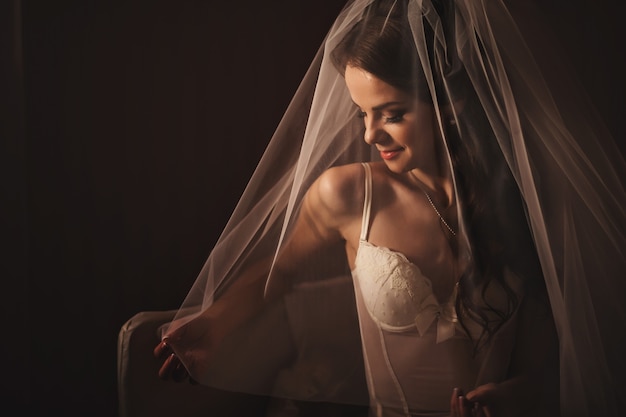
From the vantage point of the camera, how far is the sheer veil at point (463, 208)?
0.89 meters

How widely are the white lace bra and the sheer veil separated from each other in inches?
3.2

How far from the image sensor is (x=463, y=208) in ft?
3.04

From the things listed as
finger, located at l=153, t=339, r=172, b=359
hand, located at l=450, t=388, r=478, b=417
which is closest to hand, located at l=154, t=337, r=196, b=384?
finger, located at l=153, t=339, r=172, b=359

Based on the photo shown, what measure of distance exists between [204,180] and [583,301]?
0.92m

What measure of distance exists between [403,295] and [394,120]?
277mm

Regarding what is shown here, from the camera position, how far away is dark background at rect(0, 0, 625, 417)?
1.29 meters

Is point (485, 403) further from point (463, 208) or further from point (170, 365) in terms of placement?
point (170, 365)

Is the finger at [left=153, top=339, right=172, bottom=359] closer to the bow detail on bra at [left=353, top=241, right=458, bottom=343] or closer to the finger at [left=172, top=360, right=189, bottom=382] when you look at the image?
the finger at [left=172, top=360, right=189, bottom=382]

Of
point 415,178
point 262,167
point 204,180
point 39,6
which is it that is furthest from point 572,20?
point 39,6

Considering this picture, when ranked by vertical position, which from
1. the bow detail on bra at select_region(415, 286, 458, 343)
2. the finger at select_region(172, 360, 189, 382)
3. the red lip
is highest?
the red lip

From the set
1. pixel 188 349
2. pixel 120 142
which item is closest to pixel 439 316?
pixel 188 349

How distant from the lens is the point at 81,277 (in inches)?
55.1

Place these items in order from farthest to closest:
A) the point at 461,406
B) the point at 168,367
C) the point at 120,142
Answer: the point at 120,142, the point at 168,367, the point at 461,406

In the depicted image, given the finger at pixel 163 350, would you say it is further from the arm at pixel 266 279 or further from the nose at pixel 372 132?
the nose at pixel 372 132
